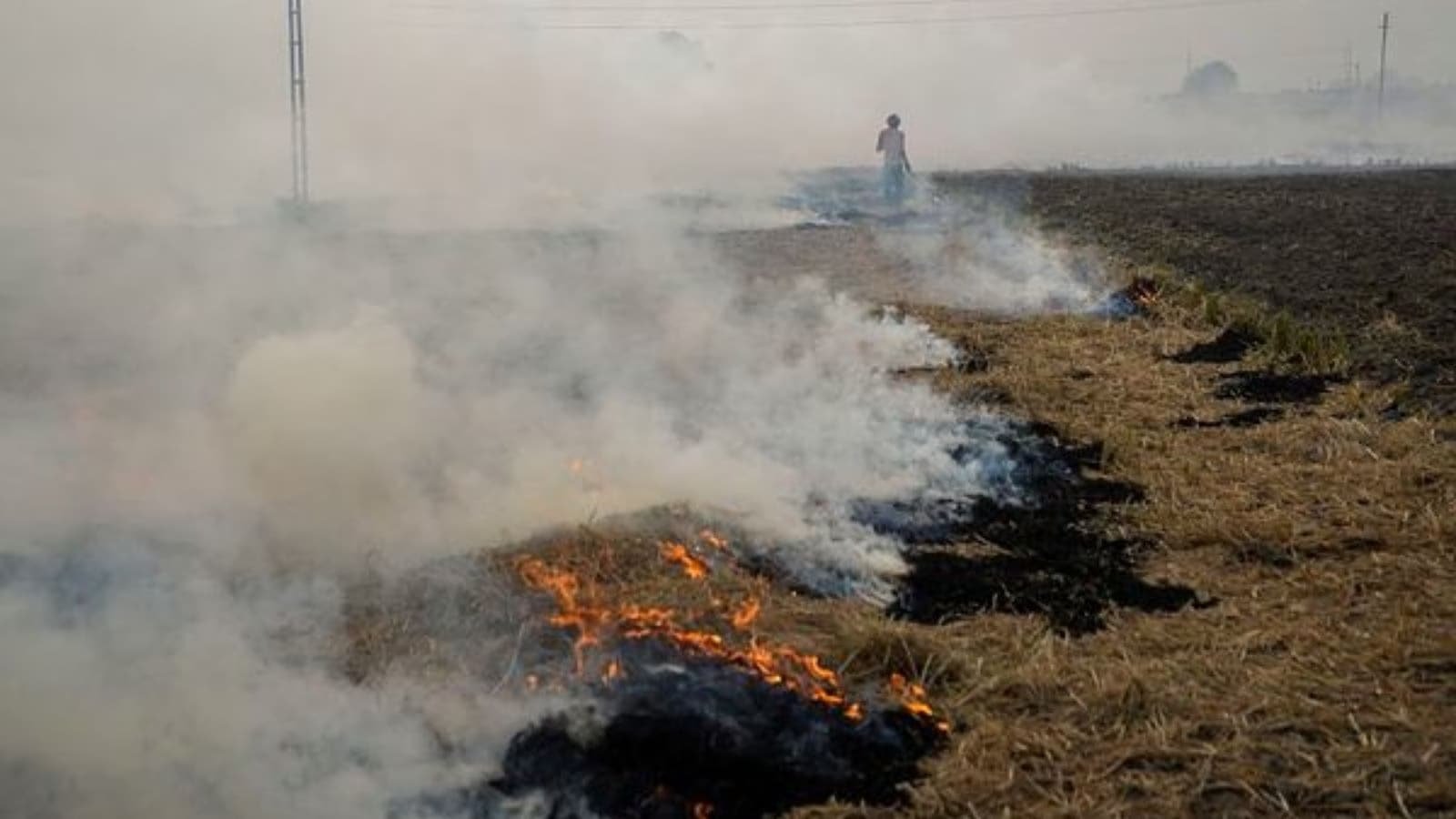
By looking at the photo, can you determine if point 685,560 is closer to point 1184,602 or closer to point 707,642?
point 707,642

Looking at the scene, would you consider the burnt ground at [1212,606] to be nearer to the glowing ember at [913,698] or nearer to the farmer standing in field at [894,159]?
the glowing ember at [913,698]

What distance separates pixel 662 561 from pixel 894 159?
2155cm

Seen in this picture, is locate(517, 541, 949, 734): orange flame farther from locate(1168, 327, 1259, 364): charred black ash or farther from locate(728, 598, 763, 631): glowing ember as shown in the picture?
locate(1168, 327, 1259, 364): charred black ash

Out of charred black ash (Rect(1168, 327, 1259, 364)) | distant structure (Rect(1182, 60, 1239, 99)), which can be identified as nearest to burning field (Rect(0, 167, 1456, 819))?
charred black ash (Rect(1168, 327, 1259, 364))

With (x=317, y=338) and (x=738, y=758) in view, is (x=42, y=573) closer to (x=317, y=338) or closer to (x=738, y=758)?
(x=317, y=338)

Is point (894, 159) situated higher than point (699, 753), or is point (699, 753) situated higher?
point (894, 159)

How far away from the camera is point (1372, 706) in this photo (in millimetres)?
4957

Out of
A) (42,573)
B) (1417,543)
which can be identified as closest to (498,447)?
(42,573)

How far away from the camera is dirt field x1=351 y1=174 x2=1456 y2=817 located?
455 cm

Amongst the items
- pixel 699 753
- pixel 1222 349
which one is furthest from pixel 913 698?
pixel 1222 349

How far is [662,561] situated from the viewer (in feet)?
20.5

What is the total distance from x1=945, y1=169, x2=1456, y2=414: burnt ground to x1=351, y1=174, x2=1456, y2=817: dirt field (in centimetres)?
17

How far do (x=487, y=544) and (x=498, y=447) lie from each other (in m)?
1.33

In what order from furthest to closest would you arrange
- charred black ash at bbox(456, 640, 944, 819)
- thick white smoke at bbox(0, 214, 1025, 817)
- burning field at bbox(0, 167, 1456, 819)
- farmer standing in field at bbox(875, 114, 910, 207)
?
farmer standing in field at bbox(875, 114, 910, 207), thick white smoke at bbox(0, 214, 1025, 817), burning field at bbox(0, 167, 1456, 819), charred black ash at bbox(456, 640, 944, 819)
